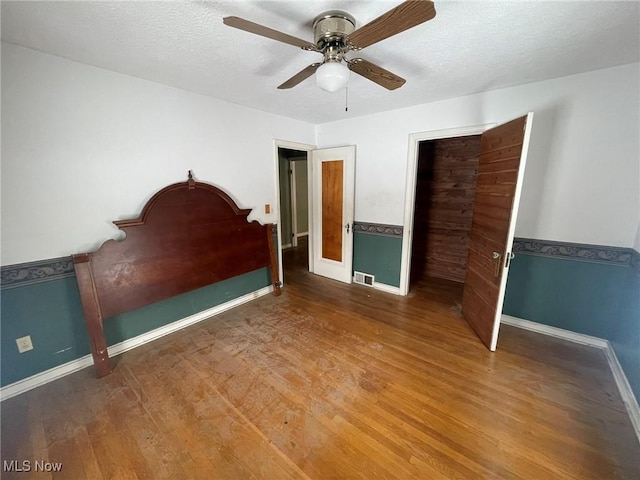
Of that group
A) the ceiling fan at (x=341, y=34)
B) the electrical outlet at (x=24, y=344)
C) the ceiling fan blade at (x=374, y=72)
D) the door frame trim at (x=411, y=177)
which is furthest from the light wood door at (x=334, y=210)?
the electrical outlet at (x=24, y=344)

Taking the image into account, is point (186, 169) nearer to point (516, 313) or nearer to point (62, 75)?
point (62, 75)

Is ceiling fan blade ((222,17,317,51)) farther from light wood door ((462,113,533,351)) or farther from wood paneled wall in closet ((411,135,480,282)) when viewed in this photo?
wood paneled wall in closet ((411,135,480,282))

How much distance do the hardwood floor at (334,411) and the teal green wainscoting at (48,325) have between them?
18 cm

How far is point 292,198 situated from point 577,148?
453cm

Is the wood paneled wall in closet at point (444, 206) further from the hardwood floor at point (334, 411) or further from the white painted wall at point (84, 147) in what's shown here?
the white painted wall at point (84, 147)

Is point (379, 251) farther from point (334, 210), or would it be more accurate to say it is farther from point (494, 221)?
point (494, 221)

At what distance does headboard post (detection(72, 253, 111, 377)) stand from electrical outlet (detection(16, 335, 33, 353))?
1.04 feet

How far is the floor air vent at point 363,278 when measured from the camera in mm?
3574

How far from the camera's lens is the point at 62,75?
1.79 m

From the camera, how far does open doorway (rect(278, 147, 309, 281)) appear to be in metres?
5.47

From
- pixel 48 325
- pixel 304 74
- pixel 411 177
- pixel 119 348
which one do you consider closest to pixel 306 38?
pixel 304 74

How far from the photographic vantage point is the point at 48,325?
1.88 meters

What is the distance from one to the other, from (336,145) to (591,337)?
3396mm

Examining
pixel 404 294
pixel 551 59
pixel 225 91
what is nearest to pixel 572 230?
pixel 551 59
